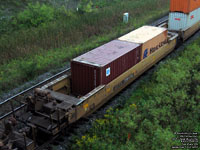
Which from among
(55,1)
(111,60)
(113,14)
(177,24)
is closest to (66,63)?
(111,60)

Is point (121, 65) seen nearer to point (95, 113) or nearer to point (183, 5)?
point (95, 113)

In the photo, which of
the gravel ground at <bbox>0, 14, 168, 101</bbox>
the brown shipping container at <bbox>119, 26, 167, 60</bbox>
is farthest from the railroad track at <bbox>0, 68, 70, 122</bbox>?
the brown shipping container at <bbox>119, 26, 167, 60</bbox>

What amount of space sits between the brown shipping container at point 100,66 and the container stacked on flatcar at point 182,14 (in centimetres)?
898

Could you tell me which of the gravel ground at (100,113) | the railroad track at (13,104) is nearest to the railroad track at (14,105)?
the railroad track at (13,104)

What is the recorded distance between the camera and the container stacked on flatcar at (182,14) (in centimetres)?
2072

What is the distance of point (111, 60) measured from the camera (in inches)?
495

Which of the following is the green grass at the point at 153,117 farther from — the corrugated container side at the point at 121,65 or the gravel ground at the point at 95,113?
the corrugated container side at the point at 121,65

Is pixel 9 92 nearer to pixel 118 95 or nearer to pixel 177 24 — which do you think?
pixel 118 95

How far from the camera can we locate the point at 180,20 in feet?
69.8

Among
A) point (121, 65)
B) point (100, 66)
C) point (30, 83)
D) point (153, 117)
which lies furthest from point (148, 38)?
point (30, 83)

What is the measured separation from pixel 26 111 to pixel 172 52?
1381 centimetres

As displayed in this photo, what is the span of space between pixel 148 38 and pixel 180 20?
7.11 metres

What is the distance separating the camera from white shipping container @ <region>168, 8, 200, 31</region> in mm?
21033

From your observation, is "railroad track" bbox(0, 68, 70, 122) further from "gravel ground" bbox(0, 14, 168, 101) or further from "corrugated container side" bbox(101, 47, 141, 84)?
"corrugated container side" bbox(101, 47, 141, 84)
